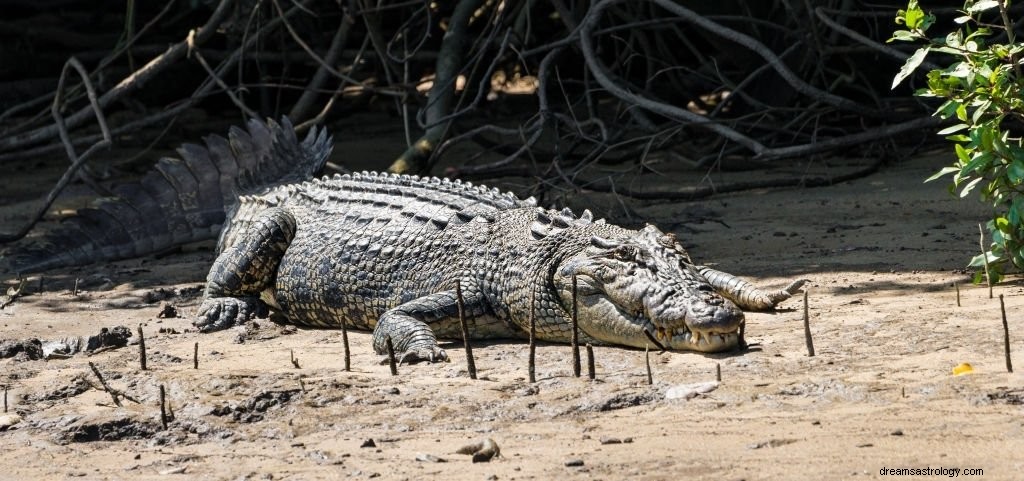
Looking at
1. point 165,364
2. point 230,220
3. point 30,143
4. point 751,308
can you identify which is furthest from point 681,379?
point 30,143

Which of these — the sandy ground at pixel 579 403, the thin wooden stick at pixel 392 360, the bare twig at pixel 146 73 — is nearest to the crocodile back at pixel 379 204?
the sandy ground at pixel 579 403

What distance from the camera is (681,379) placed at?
448 centimetres

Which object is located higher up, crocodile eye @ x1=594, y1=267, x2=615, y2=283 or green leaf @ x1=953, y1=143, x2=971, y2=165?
green leaf @ x1=953, y1=143, x2=971, y2=165

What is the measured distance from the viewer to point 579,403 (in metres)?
4.32

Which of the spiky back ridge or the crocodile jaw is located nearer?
the crocodile jaw

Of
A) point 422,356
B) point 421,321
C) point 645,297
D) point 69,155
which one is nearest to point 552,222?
point 421,321

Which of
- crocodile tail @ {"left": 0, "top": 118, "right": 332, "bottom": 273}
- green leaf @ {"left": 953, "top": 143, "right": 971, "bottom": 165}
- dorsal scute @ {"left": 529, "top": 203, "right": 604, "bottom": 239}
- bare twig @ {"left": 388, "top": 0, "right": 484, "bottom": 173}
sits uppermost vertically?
bare twig @ {"left": 388, "top": 0, "right": 484, "bottom": 173}

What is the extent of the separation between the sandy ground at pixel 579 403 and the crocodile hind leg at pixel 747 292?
10cm

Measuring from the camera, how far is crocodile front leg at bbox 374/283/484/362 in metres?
5.34

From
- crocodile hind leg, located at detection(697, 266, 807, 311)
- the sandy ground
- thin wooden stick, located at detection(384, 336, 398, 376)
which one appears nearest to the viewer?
the sandy ground

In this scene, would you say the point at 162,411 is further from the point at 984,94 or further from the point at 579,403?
the point at 984,94

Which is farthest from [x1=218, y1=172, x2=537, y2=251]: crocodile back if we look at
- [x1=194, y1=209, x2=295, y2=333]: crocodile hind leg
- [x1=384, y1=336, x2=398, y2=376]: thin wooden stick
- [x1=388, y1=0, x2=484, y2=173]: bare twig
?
[x1=388, y1=0, x2=484, y2=173]: bare twig

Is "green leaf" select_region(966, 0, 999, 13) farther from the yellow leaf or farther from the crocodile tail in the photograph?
the crocodile tail

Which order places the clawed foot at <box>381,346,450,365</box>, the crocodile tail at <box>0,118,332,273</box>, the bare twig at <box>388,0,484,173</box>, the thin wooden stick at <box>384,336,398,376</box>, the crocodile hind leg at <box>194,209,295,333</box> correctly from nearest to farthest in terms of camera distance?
the thin wooden stick at <box>384,336,398,376</box> < the clawed foot at <box>381,346,450,365</box> < the crocodile hind leg at <box>194,209,295,333</box> < the crocodile tail at <box>0,118,332,273</box> < the bare twig at <box>388,0,484,173</box>
